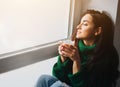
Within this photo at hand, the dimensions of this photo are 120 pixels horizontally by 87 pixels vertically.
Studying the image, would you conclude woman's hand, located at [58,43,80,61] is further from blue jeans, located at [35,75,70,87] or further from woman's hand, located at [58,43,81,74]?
blue jeans, located at [35,75,70,87]

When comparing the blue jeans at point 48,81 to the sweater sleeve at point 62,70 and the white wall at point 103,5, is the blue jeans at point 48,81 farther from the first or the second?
the white wall at point 103,5

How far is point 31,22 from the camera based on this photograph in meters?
1.18

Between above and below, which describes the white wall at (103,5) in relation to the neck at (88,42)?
above

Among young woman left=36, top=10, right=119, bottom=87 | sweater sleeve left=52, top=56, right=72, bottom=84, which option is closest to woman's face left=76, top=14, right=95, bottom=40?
young woman left=36, top=10, right=119, bottom=87

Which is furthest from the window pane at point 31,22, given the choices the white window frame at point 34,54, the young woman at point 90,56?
the young woman at point 90,56

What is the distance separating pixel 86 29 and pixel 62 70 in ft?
0.68

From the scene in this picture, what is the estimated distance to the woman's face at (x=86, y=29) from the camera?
113 cm

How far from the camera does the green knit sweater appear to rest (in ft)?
3.68

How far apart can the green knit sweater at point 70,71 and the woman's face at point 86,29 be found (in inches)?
1.4

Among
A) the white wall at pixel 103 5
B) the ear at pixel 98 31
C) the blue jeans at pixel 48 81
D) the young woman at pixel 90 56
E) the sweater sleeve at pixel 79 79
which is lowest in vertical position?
the blue jeans at pixel 48 81

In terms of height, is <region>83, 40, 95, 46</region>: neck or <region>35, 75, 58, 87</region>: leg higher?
<region>83, 40, 95, 46</region>: neck

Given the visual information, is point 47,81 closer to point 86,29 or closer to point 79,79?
point 79,79

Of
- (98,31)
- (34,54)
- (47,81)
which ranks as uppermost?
(98,31)

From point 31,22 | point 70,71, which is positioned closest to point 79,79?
point 70,71
